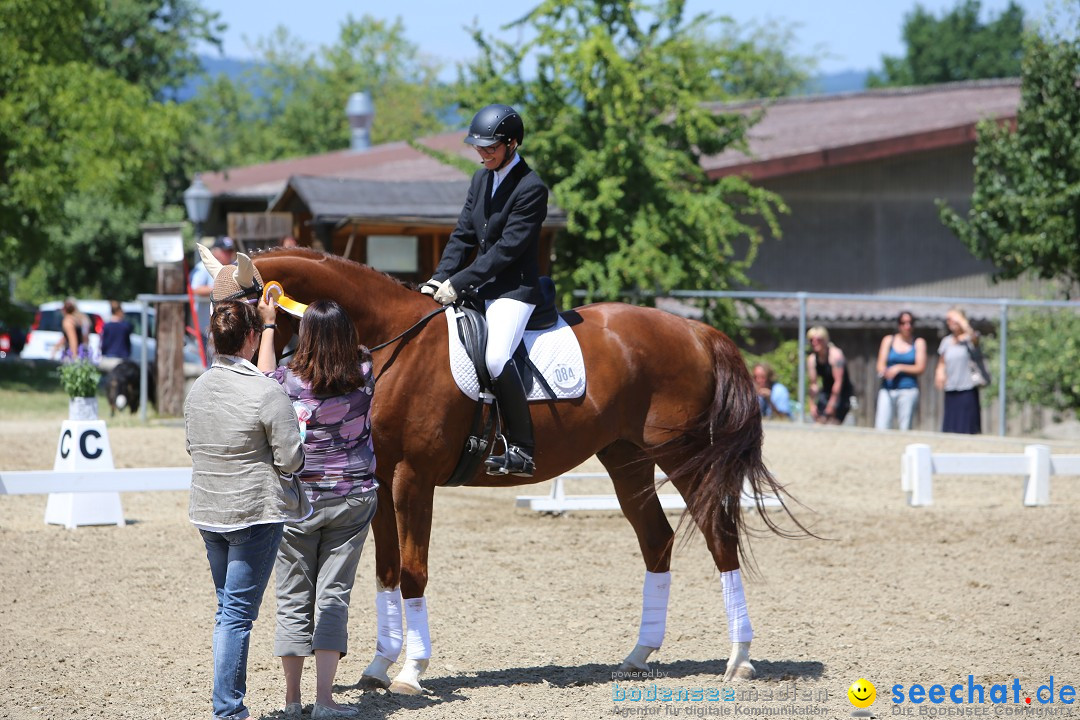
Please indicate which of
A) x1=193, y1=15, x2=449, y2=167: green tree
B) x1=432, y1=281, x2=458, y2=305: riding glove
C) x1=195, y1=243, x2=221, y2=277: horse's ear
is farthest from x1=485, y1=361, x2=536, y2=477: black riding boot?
x1=193, y1=15, x2=449, y2=167: green tree

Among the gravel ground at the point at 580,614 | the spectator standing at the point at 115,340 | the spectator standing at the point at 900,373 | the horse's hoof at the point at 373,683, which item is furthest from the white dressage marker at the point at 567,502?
the spectator standing at the point at 115,340

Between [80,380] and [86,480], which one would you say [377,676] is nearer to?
[86,480]

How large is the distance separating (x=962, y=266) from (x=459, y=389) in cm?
1884

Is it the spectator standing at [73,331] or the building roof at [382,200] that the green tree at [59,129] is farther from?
the building roof at [382,200]

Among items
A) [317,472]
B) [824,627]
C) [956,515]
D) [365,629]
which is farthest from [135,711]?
[956,515]

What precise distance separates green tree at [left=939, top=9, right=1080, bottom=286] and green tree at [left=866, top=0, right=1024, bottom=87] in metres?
50.1

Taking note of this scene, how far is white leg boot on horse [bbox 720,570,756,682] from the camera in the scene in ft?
18.8

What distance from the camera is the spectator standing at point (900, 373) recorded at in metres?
15.0

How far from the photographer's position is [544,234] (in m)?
17.6

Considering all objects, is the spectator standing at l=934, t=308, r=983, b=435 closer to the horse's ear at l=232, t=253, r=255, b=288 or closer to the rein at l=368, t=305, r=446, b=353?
the rein at l=368, t=305, r=446, b=353

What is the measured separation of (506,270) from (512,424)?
74 cm

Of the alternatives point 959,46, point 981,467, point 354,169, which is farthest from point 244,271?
point 959,46

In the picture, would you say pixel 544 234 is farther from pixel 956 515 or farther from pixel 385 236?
pixel 956 515

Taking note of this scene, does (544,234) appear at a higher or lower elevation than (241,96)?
lower
